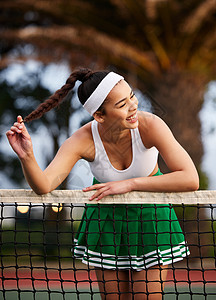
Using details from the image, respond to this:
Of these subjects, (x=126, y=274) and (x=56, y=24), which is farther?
(x=56, y=24)

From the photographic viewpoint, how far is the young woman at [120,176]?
1.52 meters

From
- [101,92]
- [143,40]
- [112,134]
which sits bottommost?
[112,134]

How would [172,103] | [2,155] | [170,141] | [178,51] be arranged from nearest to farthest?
[170,141], [172,103], [178,51], [2,155]

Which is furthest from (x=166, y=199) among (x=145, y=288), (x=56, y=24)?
(x=56, y=24)

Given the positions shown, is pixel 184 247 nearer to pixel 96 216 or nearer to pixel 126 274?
pixel 126 274

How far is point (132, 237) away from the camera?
1.67 meters

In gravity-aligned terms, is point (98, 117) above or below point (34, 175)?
above

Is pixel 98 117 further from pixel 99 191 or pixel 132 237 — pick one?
pixel 132 237

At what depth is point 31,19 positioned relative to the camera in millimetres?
5688

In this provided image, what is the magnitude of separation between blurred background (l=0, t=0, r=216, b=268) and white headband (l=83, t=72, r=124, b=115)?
321 centimetres

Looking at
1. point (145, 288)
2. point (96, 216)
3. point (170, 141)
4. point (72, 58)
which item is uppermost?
point (72, 58)

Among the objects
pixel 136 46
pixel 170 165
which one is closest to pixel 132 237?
pixel 170 165

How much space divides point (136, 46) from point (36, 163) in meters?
4.25

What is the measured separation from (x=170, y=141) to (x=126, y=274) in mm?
585
